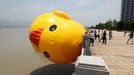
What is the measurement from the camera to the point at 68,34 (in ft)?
33.6

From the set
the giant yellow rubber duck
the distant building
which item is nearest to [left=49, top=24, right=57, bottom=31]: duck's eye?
the giant yellow rubber duck

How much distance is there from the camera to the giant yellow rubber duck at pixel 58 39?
33.4 feet

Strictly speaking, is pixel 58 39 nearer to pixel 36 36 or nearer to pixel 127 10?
pixel 36 36

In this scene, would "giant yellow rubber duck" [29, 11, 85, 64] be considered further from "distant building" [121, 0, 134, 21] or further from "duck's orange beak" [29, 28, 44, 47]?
"distant building" [121, 0, 134, 21]

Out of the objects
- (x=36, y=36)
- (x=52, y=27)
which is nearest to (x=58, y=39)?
(x=52, y=27)

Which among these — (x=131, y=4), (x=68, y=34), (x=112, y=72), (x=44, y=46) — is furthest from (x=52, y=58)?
(x=131, y=4)

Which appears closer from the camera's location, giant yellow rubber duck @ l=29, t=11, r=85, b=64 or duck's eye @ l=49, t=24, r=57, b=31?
giant yellow rubber duck @ l=29, t=11, r=85, b=64

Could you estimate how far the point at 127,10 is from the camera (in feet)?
488

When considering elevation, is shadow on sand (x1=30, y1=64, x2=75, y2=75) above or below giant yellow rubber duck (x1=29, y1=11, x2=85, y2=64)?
below

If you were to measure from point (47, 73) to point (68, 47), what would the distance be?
2.67m

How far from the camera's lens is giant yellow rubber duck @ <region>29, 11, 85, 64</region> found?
10172 mm

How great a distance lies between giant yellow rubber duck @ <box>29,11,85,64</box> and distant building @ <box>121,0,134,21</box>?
134m

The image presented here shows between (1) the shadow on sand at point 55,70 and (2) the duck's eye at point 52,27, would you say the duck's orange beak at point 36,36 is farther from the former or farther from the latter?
(1) the shadow on sand at point 55,70

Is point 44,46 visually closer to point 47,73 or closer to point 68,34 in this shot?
point 68,34
